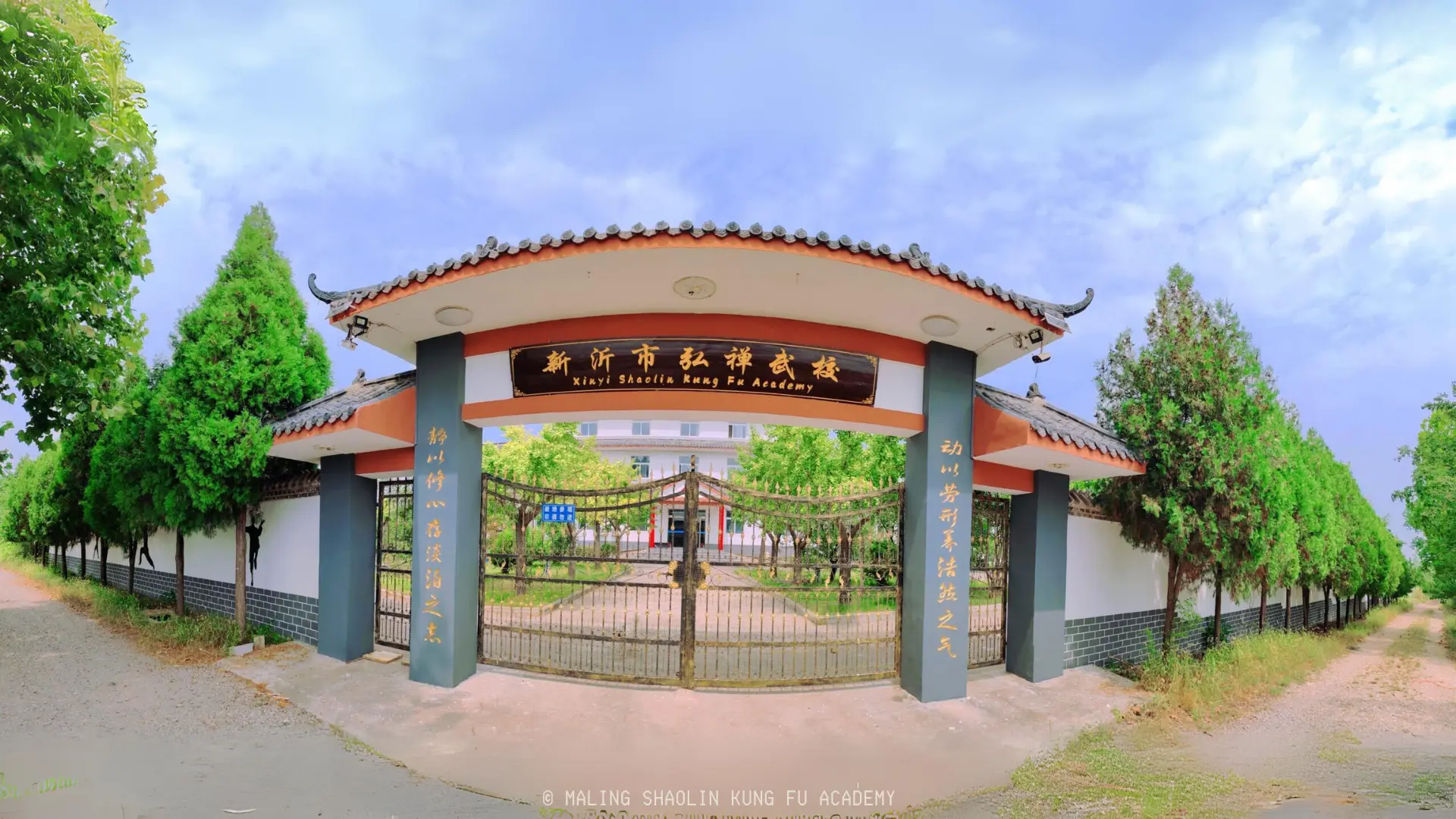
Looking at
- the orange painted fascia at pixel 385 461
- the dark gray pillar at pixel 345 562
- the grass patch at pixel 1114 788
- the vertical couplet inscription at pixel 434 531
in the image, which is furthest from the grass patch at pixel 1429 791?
the dark gray pillar at pixel 345 562

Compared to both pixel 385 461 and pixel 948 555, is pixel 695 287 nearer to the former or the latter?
pixel 948 555

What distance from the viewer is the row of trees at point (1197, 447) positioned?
24.8ft

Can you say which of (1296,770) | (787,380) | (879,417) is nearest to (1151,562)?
(1296,770)

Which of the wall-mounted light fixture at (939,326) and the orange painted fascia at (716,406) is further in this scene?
the orange painted fascia at (716,406)

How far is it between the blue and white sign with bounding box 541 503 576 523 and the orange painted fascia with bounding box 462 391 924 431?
1.00 meters

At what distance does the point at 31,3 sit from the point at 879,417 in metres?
6.31

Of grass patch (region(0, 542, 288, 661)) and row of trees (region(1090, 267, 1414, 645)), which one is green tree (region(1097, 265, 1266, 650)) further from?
grass patch (region(0, 542, 288, 661))

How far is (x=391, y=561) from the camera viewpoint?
26.0 feet

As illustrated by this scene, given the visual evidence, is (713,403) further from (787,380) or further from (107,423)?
(107,423)

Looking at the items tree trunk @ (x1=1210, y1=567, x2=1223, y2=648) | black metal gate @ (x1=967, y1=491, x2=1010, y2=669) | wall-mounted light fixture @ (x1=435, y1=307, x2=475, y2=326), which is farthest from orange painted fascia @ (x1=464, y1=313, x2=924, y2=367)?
tree trunk @ (x1=1210, y1=567, x2=1223, y2=648)

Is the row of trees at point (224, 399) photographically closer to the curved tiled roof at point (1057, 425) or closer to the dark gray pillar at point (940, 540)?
the dark gray pillar at point (940, 540)

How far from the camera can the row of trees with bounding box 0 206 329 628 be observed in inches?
314

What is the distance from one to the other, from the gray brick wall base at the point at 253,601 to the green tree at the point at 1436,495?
69.0 feet

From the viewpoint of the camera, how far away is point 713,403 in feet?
20.3
